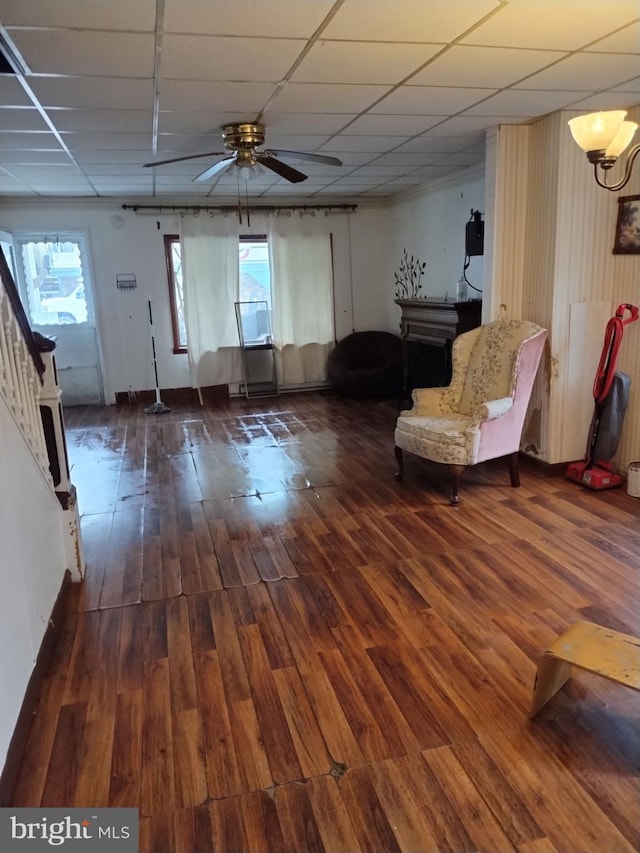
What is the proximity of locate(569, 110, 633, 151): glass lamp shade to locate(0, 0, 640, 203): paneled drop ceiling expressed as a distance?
0.42 metres

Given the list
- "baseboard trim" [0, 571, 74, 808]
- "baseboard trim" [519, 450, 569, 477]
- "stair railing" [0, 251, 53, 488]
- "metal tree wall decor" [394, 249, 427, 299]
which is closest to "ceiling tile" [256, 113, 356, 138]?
"stair railing" [0, 251, 53, 488]

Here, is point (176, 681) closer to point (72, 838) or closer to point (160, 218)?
point (72, 838)

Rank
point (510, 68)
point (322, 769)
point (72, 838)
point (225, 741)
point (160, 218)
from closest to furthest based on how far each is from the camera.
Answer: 1. point (72, 838)
2. point (322, 769)
3. point (225, 741)
4. point (510, 68)
5. point (160, 218)

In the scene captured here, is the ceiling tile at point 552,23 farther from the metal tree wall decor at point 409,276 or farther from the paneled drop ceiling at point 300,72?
the metal tree wall decor at point 409,276

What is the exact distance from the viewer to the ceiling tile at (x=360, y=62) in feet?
8.45

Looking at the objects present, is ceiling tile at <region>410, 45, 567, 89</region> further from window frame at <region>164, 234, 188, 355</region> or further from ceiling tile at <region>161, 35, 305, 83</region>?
window frame at <region>164, 234, 188, 355</region>

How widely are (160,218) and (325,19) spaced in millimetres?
5108

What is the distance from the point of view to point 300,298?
7.44 metres

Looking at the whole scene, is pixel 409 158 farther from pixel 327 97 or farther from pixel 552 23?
pixel 552 23

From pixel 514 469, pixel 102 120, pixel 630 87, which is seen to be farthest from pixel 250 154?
pixel 514 469

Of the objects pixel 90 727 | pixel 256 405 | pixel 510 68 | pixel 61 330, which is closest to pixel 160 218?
pixel 61 330

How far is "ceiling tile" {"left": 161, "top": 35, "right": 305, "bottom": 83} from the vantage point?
245 centimetres

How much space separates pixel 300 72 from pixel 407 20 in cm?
70

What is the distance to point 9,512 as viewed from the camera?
200 cm
